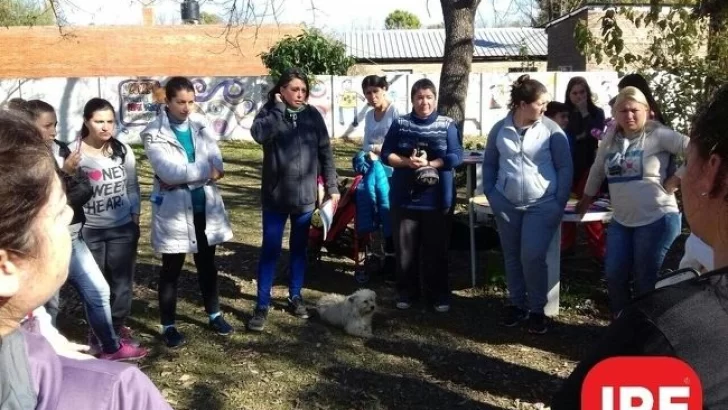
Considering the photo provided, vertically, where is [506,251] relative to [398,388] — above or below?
above

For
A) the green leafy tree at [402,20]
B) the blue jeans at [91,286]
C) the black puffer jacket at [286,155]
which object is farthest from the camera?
the green leafy tree at [402,20]

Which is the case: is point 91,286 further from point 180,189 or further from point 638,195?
point 638,195

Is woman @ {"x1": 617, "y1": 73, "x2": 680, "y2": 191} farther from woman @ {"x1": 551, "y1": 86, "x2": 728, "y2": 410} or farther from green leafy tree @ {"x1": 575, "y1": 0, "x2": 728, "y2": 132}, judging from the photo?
woman @ {"x1": 551, "y1": 86, "x2": 728, "y2": 410}

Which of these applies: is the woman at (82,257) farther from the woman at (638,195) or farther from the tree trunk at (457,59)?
the tree trunk at (457,59)

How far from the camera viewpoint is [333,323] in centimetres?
534

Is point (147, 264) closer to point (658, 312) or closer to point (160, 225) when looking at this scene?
point (160, 225)

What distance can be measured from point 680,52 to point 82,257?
593cm

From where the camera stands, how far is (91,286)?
423 cm

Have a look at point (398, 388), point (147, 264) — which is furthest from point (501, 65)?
point (398, 388)

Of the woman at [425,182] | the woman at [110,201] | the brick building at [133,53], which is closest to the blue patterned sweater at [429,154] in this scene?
the woman at [425,182]

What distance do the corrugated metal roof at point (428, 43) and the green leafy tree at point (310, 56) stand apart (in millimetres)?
12868

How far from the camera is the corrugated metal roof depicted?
1410 inches

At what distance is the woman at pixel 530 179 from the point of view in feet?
16.2

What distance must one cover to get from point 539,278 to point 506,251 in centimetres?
30
